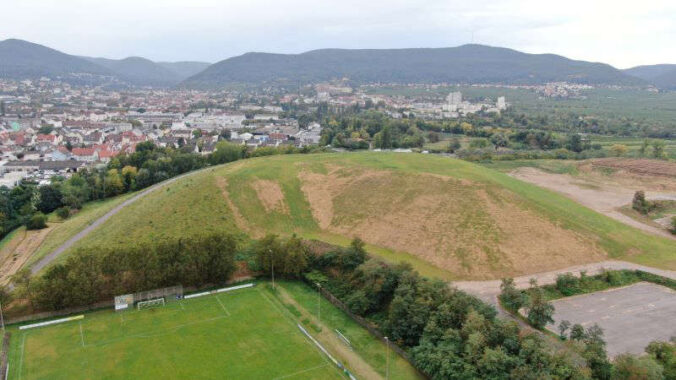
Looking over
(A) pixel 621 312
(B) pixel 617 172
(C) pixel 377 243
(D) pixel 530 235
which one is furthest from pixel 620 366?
(B) pixel 617 172

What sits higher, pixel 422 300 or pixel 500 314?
pixel 422 300

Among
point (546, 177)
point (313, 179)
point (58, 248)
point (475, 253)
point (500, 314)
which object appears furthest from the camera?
point (546, 177)

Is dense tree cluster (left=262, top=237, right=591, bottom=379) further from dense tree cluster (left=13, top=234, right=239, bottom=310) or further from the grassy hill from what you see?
the grassy hill

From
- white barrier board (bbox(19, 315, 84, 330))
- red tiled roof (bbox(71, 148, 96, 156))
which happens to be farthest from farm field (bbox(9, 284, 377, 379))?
red tiled roof (bbox(71, 148, 96, 156))

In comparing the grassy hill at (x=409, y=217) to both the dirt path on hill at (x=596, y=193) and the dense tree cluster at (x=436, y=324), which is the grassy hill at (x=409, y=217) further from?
the dense tree cluster at (x=436, y=324)

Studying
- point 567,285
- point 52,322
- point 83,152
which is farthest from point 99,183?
point 567,285

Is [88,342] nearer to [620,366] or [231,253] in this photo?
[231,253]

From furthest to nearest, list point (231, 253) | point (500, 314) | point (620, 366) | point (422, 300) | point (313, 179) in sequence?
point (313, 179), point (231, 253), point (500, 314), point (422, 300), point (620, 366)
